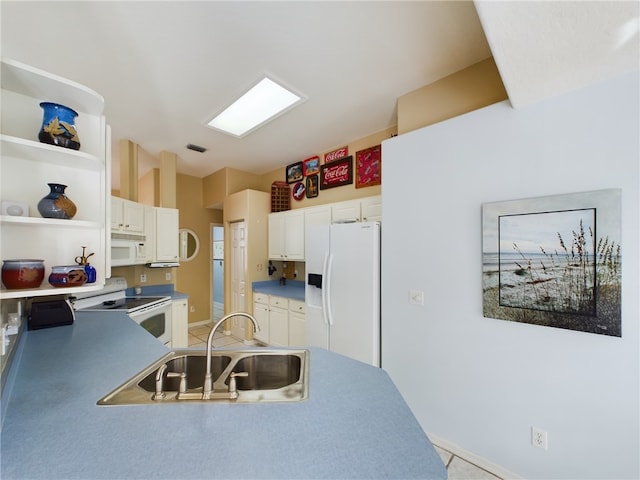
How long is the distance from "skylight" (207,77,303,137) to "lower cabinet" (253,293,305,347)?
2.24m

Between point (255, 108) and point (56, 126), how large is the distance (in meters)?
1.79

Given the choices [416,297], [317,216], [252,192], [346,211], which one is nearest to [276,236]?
[252,192]

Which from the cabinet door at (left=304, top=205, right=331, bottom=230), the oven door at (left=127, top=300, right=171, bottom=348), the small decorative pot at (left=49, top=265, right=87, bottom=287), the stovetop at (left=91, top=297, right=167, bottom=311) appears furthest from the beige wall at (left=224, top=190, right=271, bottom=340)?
the small decorative pot at (left=49, top=265, right=87, bottom=287)

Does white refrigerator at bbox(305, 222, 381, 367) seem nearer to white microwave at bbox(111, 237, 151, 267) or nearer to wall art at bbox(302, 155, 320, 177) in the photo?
wall art at bbox(302, 155, 320, 177)

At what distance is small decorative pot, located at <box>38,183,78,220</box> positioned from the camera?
118 cm

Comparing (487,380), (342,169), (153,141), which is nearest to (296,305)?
(342,169)

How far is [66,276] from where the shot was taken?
1211 millimetres

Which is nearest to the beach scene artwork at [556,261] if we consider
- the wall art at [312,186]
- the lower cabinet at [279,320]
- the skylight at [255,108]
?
the skylight at [255,108]

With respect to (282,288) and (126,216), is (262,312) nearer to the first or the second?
(282,288)

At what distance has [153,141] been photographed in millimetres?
3453

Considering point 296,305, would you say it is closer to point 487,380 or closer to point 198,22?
point 487,380

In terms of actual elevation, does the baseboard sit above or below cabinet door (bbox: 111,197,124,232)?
below

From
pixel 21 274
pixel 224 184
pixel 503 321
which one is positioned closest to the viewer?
pixel 21 274

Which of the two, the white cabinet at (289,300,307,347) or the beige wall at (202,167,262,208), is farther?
the beige wall at (202,167,262,208)
